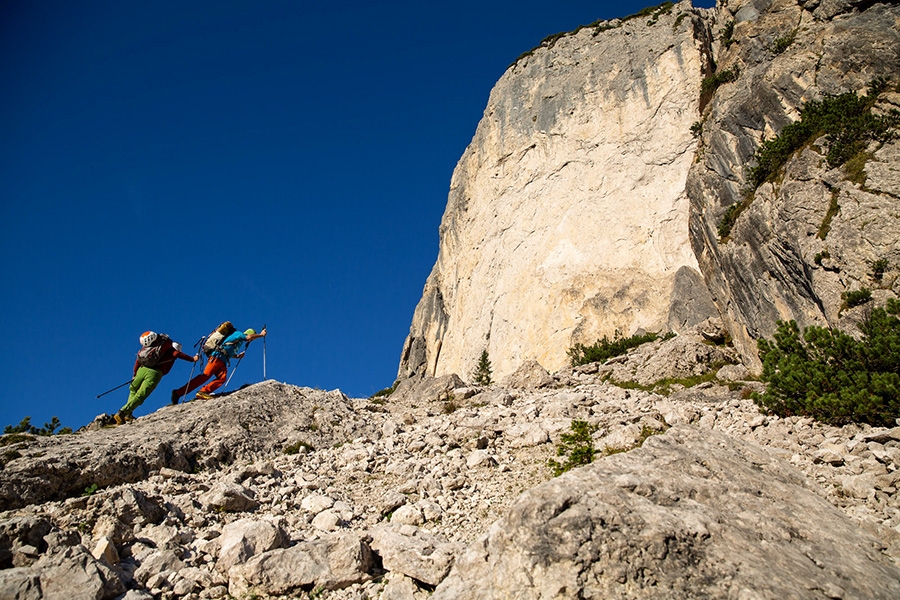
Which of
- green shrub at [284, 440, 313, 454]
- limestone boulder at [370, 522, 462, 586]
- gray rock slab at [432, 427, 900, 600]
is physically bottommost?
gray rock slab at [432, 427, 900, 600]

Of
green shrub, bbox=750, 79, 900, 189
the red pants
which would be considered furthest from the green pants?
green shrub, bbox=750, 79, 900, 189

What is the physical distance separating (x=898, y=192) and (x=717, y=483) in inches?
547

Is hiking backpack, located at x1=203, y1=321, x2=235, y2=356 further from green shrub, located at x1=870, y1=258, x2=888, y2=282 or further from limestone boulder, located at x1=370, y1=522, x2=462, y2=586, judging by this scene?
green shrub, located at x1=870, y1=258, x2=888, y2=282

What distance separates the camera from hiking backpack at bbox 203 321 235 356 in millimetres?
16562

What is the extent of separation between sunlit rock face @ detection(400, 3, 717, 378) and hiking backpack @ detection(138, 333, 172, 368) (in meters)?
21.4

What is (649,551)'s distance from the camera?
5410 millimetres

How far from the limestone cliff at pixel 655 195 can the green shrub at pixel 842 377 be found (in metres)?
3.31

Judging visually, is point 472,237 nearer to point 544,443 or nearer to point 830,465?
point 544,443

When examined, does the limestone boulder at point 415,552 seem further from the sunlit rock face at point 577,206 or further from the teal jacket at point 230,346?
the sunlit rock face at point 577,206

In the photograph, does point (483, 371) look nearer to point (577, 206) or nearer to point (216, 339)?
point (577, 206)

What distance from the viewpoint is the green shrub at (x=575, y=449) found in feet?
32.5

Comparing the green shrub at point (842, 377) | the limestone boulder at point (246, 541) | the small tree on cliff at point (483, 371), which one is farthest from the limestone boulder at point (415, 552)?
the small tree on cliff at point (483, 371)

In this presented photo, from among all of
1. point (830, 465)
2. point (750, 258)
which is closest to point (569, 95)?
point (750, 258)

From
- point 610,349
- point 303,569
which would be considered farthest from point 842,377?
point 610,349
